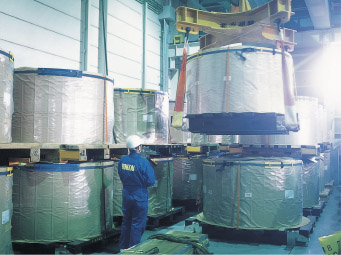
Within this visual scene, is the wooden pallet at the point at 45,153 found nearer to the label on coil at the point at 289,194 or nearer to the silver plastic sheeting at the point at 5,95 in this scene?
the silver plastic sheeting at the point at 5,95

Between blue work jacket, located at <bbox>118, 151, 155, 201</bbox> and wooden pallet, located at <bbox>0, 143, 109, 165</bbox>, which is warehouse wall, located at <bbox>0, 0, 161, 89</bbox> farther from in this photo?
blue work jacket, located at <bbox>118, 151, 155, 201</bbox>

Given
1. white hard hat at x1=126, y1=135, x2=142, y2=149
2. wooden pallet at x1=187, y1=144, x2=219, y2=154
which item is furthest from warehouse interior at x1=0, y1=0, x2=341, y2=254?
wooden pallet at x1=187, y1=144, x2=219, y2=154

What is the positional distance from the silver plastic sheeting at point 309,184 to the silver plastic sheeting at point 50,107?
3.99 m

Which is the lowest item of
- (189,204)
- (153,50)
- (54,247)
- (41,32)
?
(189,204)

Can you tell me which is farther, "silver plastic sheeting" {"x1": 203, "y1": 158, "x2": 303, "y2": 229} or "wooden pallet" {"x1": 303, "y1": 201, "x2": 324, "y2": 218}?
"wooden pallet" {"x1": 303, "y1": 201, "x2": 324, "y2": 218}

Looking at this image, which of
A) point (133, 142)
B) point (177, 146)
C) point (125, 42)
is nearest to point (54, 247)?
point (133, 142)

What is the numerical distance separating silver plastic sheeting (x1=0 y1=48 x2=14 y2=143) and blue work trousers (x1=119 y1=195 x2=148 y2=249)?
1522mm

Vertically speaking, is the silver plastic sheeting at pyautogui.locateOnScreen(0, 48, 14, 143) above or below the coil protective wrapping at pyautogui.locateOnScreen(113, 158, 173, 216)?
above

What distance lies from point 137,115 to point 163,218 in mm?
1737

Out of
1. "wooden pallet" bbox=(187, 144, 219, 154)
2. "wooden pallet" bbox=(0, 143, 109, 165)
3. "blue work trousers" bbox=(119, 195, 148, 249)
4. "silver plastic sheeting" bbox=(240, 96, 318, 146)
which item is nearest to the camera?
"wooden pallet" bbox=(0, 143, 109, 165)

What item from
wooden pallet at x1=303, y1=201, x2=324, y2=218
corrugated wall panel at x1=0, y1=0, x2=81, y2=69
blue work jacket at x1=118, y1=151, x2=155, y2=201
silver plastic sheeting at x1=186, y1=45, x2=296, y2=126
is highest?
corrugated wall panel at x1=0, y1=0, x2=81, y2=69

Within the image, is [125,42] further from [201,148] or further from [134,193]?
[134,193]

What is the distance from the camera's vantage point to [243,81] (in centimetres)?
411

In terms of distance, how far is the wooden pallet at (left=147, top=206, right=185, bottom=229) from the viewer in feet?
17.2
